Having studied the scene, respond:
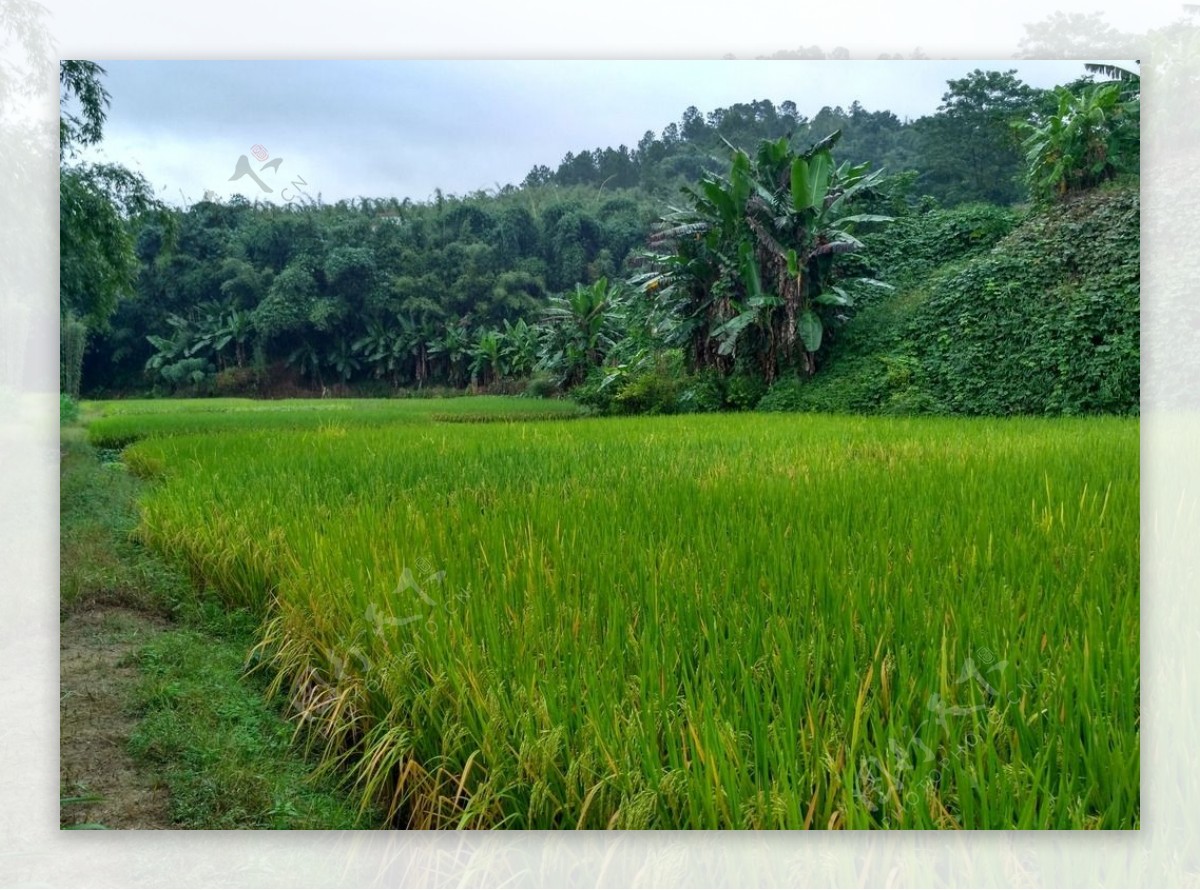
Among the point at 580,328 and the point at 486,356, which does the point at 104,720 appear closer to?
the point at 486,356

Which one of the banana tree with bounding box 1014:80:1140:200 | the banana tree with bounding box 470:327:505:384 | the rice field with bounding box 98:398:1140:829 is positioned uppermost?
the banana tree with bounding box 1014:80:1140:200

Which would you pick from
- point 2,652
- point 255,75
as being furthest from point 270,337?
point 2,652

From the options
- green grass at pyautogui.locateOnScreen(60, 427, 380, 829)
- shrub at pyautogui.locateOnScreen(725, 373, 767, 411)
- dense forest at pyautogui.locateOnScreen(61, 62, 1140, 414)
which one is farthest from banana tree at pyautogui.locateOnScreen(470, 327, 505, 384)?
green grass at pyautogui.locateOnScreen(60, 427, 380, 829)

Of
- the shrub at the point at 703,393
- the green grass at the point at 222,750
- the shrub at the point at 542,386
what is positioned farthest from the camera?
the shrub at the point at 703,393

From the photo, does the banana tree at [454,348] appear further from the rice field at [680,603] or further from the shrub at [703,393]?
the shrub at [703,393]

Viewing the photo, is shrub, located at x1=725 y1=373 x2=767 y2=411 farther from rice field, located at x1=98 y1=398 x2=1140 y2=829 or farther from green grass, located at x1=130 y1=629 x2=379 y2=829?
green grass, located at x1=130 y1=629 x2=379 y2=829

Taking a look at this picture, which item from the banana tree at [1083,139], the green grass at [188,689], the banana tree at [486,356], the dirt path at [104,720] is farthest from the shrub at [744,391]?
the dirt path at [104,720]

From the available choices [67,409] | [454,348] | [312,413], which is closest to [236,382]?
[312,413]
